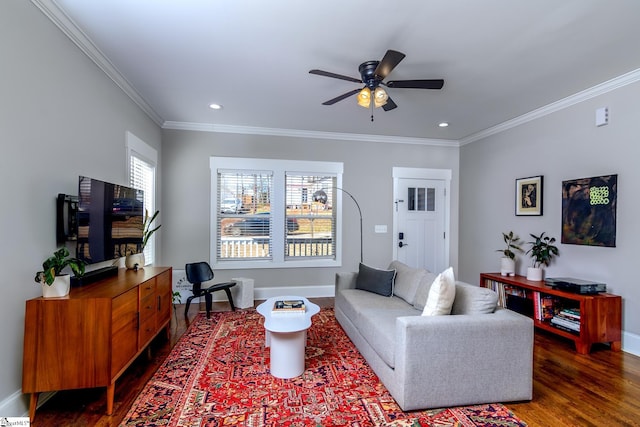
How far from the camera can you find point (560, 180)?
353 centimetres

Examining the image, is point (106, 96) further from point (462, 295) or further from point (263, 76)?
point (462, 295)

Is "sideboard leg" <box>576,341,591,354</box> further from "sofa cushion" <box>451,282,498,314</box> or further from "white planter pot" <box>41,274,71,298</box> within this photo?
"white planter pot" <box>41,274,71,298</box>

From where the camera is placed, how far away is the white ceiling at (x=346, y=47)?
1.98 metres

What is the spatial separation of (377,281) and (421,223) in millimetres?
2160

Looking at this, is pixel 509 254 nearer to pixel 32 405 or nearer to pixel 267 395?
pixel 267 395

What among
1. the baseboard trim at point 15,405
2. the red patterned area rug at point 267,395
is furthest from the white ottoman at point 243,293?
the baseboard trim at point 15,405

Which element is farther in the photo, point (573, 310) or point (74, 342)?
point (573, 310)

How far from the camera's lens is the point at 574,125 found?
3369 mm

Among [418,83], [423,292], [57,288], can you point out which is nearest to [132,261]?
[57,288]

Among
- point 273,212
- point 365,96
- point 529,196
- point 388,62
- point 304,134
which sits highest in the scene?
point 304,134

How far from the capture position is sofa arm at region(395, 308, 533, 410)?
1914mm

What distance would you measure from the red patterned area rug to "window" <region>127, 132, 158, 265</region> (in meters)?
1.50

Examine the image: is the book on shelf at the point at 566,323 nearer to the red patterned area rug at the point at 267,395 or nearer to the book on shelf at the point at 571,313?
the book on shelf at the point at 571,313

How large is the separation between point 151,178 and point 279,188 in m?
1.72
